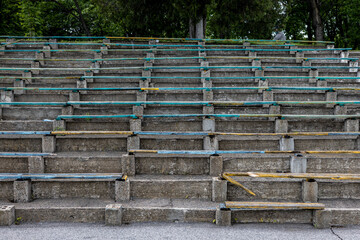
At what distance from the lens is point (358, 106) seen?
6688 mm

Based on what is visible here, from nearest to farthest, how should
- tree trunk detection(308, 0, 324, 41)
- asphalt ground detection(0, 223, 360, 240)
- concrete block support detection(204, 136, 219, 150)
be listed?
asphalt ground detection(0, 223, 360, 240) → concrete block support detection(204, 136, 219, 150) → tree trunk detection(308, 0, 324, 41)

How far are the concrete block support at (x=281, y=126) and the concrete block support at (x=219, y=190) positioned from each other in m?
2.19

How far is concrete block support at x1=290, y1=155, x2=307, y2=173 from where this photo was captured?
498 cm

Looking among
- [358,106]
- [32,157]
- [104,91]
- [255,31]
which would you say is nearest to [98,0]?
[104,91]

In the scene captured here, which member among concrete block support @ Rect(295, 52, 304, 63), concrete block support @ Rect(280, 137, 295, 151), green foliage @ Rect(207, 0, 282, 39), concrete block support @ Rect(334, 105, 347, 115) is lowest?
concrete block support @ Rect(280, 137, 295, 151)

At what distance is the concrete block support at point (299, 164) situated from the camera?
16.3ft

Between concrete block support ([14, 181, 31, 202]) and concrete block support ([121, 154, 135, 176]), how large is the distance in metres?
1.65

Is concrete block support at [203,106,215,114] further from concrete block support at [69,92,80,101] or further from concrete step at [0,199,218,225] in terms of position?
concrete block support at [69,92,80,101]

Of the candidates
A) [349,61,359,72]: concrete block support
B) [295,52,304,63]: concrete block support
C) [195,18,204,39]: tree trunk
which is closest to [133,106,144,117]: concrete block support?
[295,52,304,63]: concrete block support

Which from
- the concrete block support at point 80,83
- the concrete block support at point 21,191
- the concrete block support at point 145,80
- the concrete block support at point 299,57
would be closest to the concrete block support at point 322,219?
the concrete block support at point 21,191

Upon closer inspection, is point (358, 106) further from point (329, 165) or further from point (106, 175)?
point (106, 175)

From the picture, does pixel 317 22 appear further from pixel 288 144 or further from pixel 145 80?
pixel 288 144

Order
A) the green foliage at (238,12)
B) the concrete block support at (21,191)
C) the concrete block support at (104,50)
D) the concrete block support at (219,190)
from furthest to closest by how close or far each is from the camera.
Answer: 1. the green foliage at (238,12)
2. the concrete block support at (104,50)
3. the concrete block support at (219,190)
4. the concrete block support at (21,191)

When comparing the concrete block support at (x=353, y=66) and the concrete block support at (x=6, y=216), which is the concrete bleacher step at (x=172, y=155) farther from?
the concrete block support at (x=353, y=66)
